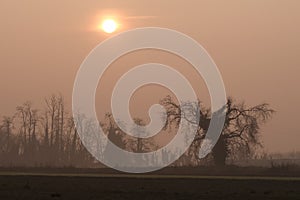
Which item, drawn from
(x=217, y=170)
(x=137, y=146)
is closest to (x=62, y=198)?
(x=217, y=170)

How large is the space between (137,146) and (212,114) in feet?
140

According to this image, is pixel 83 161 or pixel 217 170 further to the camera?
pixel 83 161

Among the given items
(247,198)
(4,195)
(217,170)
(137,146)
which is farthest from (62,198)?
(137,146)

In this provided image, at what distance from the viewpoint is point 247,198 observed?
104ft

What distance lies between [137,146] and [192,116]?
134 ft

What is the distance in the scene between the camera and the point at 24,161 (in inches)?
5418

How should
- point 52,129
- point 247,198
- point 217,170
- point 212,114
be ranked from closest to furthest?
point 247,198 < point 217,170 < point 212,114 < point 52,129

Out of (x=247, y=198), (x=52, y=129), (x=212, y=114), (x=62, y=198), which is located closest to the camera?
(x=62, y=198)

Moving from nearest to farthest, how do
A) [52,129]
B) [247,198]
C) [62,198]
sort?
[62,198], [247,198], [52,129]

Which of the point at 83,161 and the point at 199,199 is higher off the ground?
the point at 83,161

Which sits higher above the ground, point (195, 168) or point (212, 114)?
point (212, 114)

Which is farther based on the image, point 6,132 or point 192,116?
point 6,132

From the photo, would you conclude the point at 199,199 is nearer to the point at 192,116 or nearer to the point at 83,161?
the point at 192,116

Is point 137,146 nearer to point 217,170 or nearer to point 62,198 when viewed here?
point 217,170
